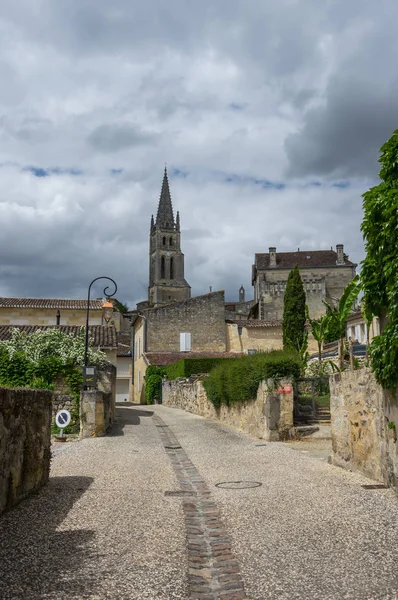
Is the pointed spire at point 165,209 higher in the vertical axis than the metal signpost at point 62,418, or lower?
higher

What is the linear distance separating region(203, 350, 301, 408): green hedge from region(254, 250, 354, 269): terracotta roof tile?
5201 centimetres

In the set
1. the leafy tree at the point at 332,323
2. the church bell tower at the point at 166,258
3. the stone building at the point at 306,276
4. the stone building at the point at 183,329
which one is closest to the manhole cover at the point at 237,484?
the leafy tree at the point at 332,323

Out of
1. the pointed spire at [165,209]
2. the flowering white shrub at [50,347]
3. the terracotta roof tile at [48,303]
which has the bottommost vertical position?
the flowering white shrub at [50,347]

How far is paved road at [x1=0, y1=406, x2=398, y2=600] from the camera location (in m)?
4.19

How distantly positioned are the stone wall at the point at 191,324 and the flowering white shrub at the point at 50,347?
21344 millimetres

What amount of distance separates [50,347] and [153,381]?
19.7 m

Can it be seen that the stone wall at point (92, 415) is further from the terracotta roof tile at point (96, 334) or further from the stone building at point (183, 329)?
the stone building at point (183, 329)

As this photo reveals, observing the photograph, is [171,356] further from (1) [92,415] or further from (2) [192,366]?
(1) [92,415]

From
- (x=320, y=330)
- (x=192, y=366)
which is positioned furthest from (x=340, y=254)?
(x=320, y=330)

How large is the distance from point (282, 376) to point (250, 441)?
2.04m

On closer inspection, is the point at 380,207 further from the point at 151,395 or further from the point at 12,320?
the point at 12,320

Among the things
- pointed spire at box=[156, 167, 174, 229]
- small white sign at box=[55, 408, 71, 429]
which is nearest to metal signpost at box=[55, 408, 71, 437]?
small white sign at box=[55, 408, 71, 429]

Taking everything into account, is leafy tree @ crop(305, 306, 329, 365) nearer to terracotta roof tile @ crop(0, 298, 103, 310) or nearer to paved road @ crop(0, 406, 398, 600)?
paved road @ crop(0, 406, 398, 600)

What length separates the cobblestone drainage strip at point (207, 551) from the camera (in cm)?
417
